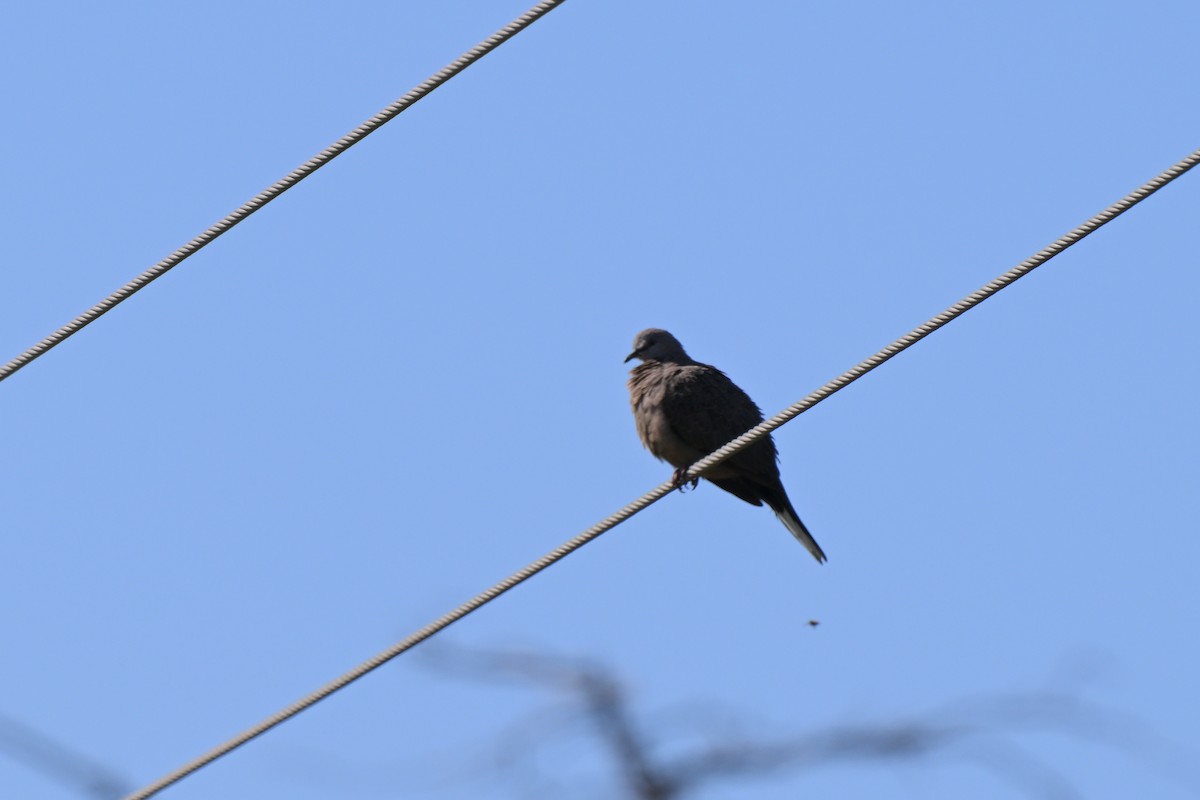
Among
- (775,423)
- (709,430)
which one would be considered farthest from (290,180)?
(709,430)

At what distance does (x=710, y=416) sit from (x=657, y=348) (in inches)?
42.5

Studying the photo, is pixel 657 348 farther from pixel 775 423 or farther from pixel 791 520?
pixel 775 423

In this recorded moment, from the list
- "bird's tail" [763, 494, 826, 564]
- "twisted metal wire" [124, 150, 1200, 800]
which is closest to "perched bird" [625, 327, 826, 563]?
"bird's tail" [763, 494, 826, 564]

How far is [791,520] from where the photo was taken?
28.9 ft

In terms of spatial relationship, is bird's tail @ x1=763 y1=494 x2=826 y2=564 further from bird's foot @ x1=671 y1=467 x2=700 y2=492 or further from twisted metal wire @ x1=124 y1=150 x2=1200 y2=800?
twisted metal wire @ x1=124 y1=150 x2=1200 y2=800

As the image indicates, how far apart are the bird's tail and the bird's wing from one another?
0.52 feet

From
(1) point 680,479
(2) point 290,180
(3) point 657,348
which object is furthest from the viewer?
(3) point 657,348

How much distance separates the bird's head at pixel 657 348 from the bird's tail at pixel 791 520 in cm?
120

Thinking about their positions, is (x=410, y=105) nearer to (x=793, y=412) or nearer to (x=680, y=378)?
(x=793, y=412)

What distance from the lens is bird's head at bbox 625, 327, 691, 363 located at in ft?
31.8

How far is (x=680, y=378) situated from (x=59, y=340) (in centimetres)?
403

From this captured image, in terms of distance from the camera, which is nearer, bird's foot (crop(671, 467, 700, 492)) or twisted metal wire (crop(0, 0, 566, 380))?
twisted metal wire (crop(0, 0, 566, 380))

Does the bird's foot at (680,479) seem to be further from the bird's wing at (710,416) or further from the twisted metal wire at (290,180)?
the twisted metal wire at (290,180)

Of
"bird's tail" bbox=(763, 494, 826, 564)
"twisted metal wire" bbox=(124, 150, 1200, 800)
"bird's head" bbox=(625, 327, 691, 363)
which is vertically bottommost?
"twisted metal wire" bbox=(124, 150, 1200, 800)
